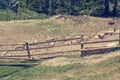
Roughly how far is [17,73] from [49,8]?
2475cm

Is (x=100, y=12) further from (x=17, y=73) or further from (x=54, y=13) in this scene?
(x=17, y=73)

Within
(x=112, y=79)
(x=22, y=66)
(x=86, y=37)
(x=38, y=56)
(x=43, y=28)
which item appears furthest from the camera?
(x=43, y=28)

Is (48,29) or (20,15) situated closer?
(48,29)

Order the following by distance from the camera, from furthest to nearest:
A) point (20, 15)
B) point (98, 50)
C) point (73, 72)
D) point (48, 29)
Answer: point (20, 15) < point (48, 29) < point (98, 50) < point (73, 72)

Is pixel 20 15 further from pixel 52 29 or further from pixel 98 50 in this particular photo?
pixel 98 50

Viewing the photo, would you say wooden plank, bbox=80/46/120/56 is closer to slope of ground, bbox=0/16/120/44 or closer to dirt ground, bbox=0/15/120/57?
dirt ground, bbox=0/15/120/57

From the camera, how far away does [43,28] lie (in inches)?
1254

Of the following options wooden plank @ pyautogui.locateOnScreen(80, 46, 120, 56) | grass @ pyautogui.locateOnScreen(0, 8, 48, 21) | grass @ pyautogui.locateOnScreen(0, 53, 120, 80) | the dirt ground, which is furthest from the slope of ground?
grass @ pyautogui.locateOnScreen(0, 53, 120, 80)

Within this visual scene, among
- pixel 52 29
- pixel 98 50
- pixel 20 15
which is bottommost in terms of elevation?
pixel 52 29

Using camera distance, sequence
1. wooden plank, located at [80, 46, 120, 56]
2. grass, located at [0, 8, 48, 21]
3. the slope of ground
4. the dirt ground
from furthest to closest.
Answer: grass, located at [0, 8, 48, 21], the slope of ground, the dirt ground, wooden plank, located at [80, 46, 120, 56]

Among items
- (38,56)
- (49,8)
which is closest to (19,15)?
(49,8)

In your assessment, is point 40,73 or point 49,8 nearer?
point 40,73

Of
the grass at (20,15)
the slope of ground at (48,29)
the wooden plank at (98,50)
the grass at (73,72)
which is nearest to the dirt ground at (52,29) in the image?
the slope of ground at (48,29)

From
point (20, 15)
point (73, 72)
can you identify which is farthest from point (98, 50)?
point (20, 15)
